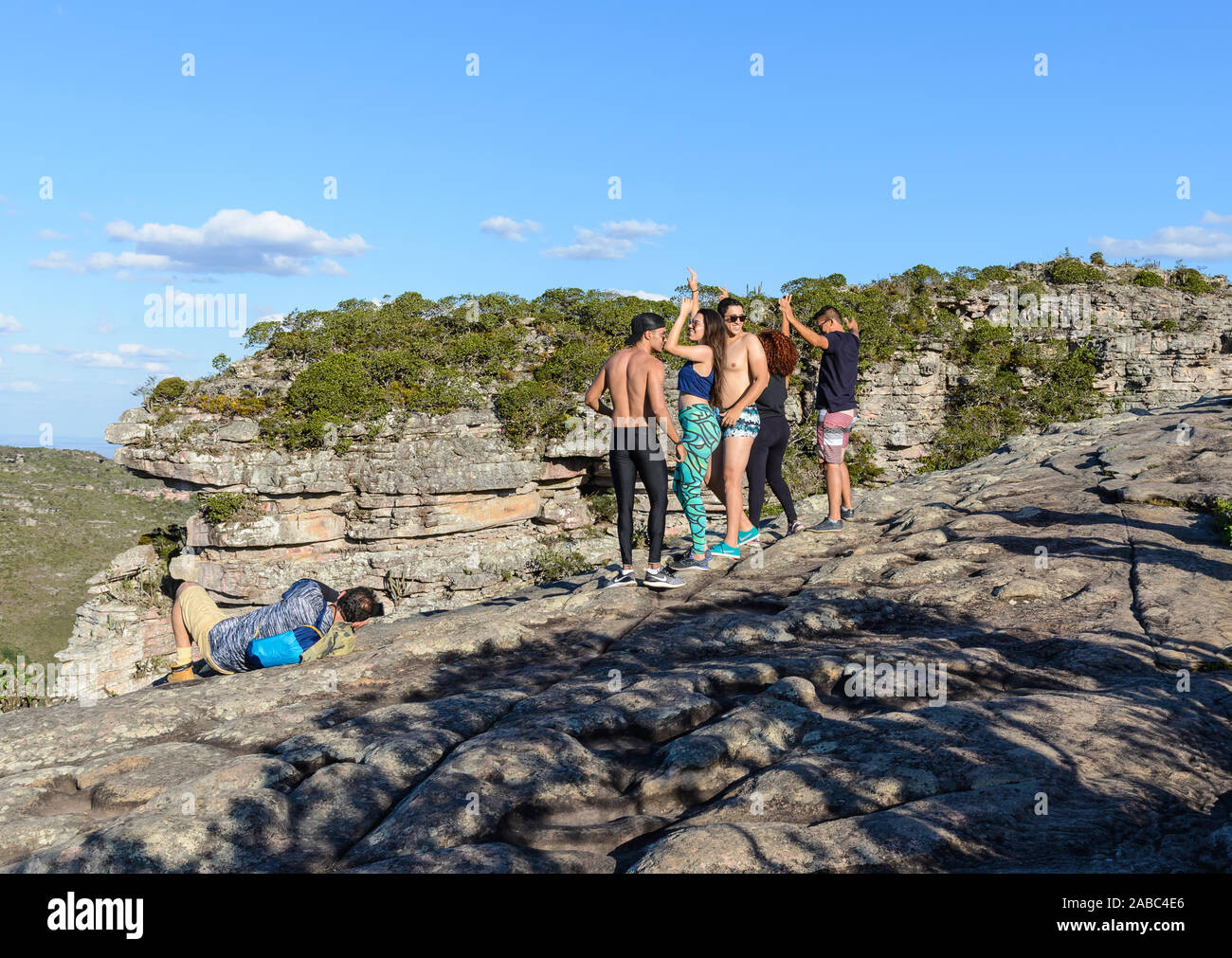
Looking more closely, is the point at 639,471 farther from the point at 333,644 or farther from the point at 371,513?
the point at 371,513

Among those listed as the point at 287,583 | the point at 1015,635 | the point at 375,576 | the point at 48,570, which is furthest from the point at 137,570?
the point at 48,570

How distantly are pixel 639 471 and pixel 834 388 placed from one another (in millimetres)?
2920

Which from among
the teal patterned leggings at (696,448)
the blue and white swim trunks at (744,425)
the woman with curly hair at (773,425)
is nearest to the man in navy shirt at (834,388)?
the woman with curly hair at (773,425)

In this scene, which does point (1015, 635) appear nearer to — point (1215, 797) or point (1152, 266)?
point (1215, 797)

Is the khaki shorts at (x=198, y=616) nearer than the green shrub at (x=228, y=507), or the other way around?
the khaki shorts at (x=198, y=616)

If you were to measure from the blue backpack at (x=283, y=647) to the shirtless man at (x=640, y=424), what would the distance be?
2.97m

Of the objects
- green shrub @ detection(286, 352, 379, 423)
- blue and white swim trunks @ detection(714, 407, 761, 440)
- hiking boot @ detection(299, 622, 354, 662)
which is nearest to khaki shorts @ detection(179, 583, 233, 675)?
hiking boot @ detection(299, 622, 354, 662)

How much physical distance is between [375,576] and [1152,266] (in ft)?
96.4

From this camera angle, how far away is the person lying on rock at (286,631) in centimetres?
699

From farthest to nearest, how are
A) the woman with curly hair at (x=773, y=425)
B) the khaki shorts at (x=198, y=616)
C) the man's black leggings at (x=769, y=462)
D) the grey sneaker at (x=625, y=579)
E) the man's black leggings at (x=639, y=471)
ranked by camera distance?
the man's black leggings at (x=769, y=462)
the woman with curly hair at (x=773, y=425)
the grey sneaker at (x=625, y=579)
the man's black leggings at (x=639, y=471)
the khaki shorts at (x=198, y=616)

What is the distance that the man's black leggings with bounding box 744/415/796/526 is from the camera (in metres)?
9.52
